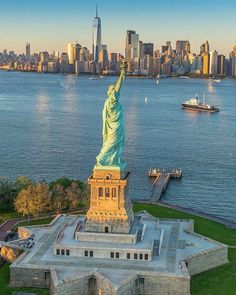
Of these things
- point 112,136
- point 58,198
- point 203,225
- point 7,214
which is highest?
point 112,136

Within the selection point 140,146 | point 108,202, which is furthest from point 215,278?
point 140,146

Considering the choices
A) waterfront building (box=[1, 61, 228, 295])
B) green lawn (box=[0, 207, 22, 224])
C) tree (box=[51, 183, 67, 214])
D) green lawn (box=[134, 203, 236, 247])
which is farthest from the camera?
tree (box=[51, 183, 67, 214])

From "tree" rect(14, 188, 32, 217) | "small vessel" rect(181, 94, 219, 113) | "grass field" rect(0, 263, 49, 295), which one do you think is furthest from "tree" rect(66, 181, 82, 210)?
"small vessel" rect(181, 94, 219, 113)

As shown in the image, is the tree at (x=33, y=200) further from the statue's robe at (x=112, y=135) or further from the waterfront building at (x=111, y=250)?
the statue's robe at (x=112, y=135)

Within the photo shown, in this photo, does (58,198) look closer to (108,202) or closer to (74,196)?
(74,196)

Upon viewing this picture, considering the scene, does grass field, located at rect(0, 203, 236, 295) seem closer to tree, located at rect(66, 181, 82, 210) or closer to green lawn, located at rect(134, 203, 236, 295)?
green lawn, located at rect(134, 203, 236, 295)

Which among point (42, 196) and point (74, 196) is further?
point (74, 196)

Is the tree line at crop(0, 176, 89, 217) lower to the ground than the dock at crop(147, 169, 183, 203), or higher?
higher
